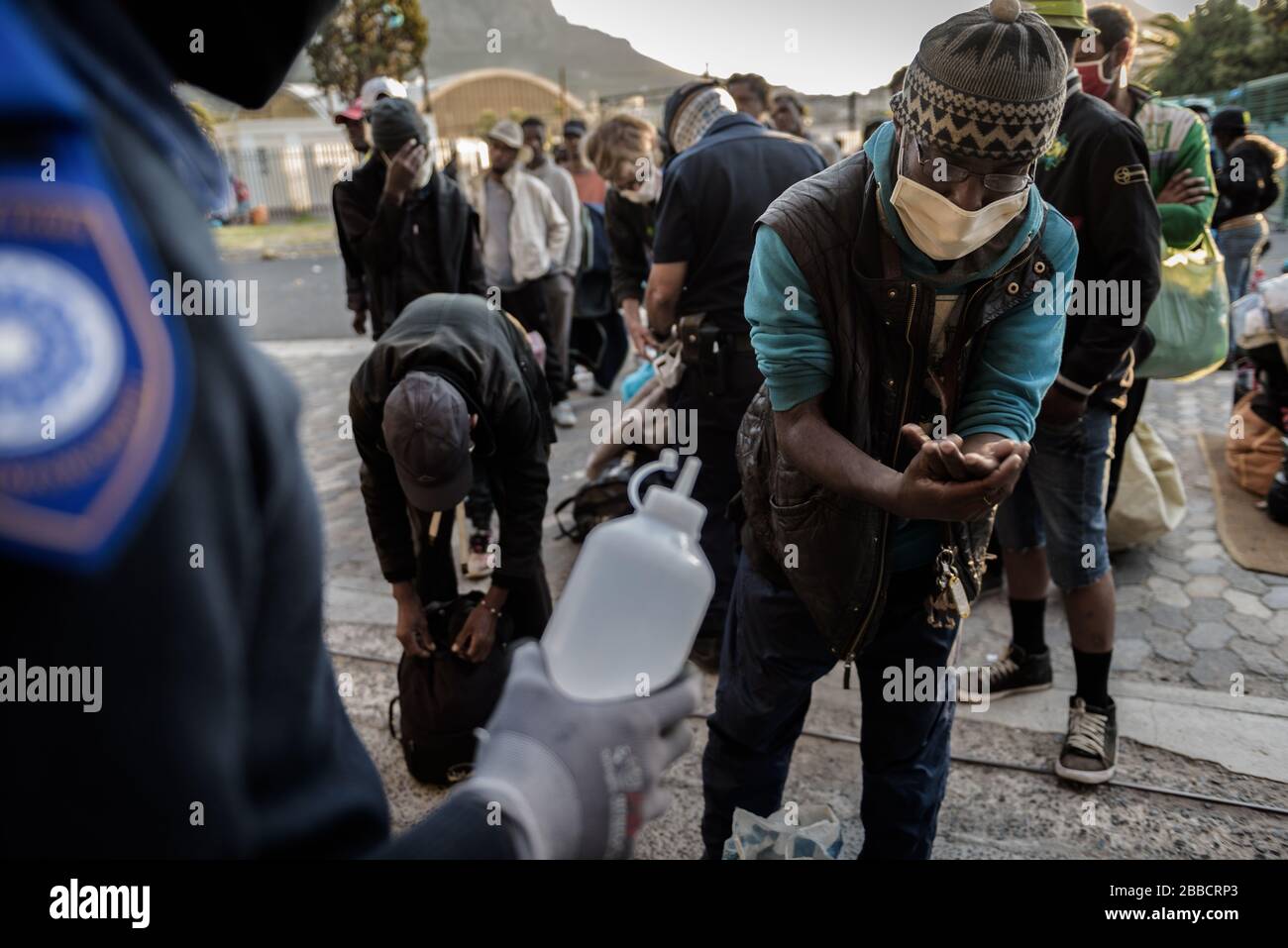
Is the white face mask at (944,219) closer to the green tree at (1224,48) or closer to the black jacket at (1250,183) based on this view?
the black jacket at (1250,183)

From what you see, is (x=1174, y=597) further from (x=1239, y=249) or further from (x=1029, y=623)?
(x=1239, y=249)

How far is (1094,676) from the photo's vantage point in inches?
111

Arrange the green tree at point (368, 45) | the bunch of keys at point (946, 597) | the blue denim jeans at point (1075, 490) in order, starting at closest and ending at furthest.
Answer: the bunch of keys at point (946, 597)
the blue denim jeans at point (1075, 490)
the green tree at point (368, 45)

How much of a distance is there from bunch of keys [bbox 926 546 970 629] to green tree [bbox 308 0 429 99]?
24913mm

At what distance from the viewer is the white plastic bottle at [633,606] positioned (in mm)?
968

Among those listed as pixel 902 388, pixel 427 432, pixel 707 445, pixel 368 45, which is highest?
pixel 368 45

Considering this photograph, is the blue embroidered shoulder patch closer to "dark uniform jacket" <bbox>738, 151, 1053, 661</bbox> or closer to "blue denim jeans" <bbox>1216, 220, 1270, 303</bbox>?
"dark uniform jacket" <bbox>738, 151, 1053, 661</bbox>

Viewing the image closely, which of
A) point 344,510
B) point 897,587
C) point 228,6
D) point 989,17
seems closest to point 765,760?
point 897,587

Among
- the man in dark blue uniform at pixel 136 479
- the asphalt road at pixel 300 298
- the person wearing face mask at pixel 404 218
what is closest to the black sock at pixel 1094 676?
the man in dark blue uniform at pixel 136 479

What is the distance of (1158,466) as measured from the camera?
412cm

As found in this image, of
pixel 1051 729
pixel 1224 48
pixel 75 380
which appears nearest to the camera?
pixel 75 380

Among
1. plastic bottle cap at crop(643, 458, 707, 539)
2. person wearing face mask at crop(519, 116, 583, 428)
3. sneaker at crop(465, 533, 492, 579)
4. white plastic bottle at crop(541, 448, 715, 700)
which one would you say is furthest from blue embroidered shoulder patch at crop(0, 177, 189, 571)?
person wearing face mask at crop(519, 116, 583, 428)

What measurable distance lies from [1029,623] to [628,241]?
2.95 meters

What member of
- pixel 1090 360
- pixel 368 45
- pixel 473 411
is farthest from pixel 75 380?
pixel 368 45
